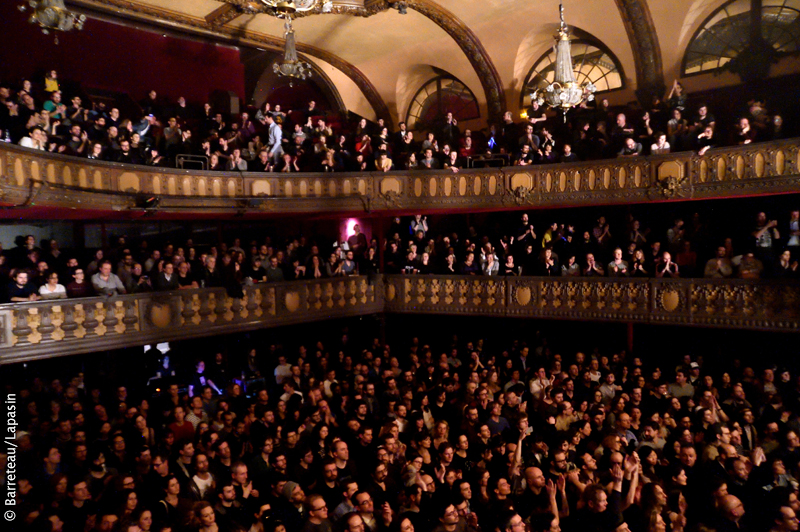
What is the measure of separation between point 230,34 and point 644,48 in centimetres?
997

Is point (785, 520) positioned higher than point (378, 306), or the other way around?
point (378, 306)

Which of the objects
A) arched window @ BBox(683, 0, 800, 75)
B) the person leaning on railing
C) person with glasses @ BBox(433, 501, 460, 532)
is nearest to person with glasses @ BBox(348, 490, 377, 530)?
Result: person with glasses @ BBox(433, 501, 460, 532)

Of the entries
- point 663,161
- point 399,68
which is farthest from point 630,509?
point 399,68

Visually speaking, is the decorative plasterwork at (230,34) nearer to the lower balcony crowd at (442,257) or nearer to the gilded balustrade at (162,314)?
the lower balcony crowd at (442,257)

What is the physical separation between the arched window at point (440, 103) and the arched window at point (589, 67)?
1846 mm

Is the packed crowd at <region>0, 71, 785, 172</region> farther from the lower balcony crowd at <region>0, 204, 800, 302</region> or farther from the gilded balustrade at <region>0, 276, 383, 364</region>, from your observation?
the gilded balustrade at <region>0, 276, 383, 364</region>

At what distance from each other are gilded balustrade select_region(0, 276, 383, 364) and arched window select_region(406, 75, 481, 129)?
19.9ft

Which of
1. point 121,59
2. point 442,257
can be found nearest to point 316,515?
point 442,257

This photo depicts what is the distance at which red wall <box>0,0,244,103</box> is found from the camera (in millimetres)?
12141

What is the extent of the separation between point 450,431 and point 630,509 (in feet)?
9.63

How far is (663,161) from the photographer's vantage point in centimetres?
1133

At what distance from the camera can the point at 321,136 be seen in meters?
13.9

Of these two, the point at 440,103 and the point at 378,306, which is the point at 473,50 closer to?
the point at 440,103

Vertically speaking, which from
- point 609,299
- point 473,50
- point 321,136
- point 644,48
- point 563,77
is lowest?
point 609,299
